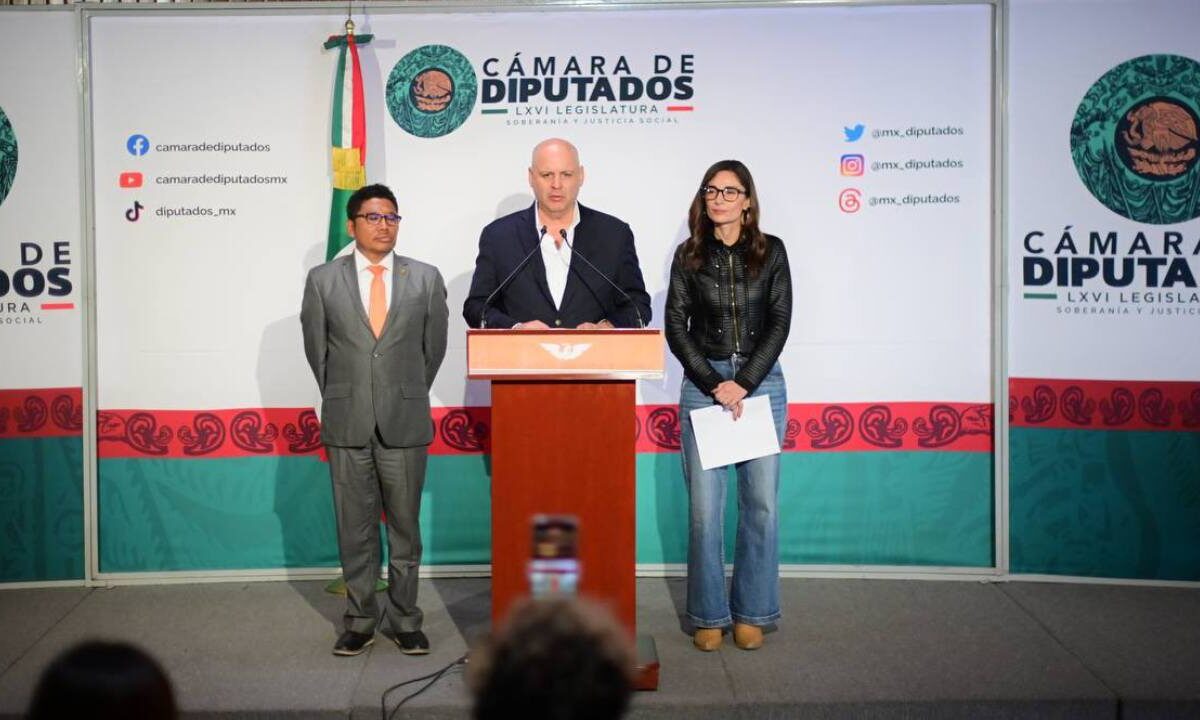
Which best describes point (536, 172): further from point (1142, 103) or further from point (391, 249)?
point (1142, 103)

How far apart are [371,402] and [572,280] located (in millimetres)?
904

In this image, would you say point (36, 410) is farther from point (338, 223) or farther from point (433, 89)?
point (433, 89)

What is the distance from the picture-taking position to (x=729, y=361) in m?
4.22

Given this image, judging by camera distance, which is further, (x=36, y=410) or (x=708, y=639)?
(x=36, y=410)

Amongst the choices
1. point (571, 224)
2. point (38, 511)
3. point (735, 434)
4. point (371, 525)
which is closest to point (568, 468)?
point (735, 434)

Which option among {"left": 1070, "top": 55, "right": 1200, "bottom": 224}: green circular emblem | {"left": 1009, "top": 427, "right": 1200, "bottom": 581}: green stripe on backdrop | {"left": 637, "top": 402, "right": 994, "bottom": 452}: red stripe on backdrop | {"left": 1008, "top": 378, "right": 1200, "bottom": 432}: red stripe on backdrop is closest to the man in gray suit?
{"left": 637, "top": 402, "right": 994, "bottom": 452}: red stripe on backdrop

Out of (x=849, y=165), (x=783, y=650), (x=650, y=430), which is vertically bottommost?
(x=783, y=650)

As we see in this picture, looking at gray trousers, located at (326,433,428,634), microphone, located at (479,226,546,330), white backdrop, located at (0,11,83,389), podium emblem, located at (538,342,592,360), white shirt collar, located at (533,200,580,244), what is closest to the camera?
podium emblem, located at (538,342,592,360)

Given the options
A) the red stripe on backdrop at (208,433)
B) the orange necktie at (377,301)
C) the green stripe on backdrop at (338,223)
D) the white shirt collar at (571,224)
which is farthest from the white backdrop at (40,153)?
the white shirt collar at (571,224)

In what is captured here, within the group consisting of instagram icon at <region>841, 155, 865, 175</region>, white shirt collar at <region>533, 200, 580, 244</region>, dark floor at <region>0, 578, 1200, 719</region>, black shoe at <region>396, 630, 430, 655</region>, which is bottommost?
dark floor at <region>0, 578, 1200, 719</region>

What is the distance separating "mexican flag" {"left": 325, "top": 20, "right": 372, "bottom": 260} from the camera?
16.9 feet

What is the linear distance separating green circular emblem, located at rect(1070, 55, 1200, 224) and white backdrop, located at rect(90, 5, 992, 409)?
517 mm

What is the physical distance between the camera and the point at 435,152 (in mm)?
5332

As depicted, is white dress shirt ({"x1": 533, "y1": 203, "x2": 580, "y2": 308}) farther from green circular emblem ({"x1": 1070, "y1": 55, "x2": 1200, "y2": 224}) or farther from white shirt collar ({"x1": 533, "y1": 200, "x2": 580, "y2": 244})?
green circular emblem ({"x1": 1070, "y1": 55, "x2": 1200, "y2": 224})
